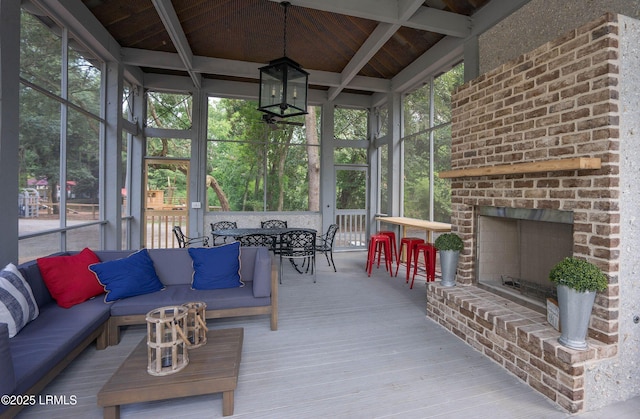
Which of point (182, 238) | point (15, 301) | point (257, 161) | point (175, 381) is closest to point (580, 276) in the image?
point (175, 381)

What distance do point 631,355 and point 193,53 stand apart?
673 centimetres

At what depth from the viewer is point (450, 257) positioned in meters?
3.32

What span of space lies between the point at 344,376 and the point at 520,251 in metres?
2.30

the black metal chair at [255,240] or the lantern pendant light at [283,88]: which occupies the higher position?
the lantern pendant light at [283,88]

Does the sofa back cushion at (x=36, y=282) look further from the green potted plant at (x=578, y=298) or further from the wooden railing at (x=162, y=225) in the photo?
the wooden railing at (x=162, y=225)

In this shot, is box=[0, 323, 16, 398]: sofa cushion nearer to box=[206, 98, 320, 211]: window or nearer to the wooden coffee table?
the wooden coffee table

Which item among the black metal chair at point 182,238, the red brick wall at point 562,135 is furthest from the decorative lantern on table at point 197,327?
the black metal chair at point 182,238

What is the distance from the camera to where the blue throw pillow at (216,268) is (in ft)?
10.5

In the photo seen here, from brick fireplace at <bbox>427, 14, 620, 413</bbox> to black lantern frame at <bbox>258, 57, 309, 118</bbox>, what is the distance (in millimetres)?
1913

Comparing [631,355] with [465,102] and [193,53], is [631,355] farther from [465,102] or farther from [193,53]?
[193,53]

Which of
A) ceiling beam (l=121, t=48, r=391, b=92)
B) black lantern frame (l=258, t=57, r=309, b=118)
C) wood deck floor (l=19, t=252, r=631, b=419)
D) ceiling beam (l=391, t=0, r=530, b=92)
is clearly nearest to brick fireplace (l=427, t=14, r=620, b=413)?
wood deck floor (l=19, t=252, r=631, b=419)

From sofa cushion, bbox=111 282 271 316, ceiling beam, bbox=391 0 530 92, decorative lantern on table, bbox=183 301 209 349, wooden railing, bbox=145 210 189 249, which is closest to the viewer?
decorative lantern on table, bbox=183 301 209 349

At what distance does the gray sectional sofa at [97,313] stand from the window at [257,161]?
3.83 m

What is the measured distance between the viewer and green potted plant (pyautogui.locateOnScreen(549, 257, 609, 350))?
1973mm
